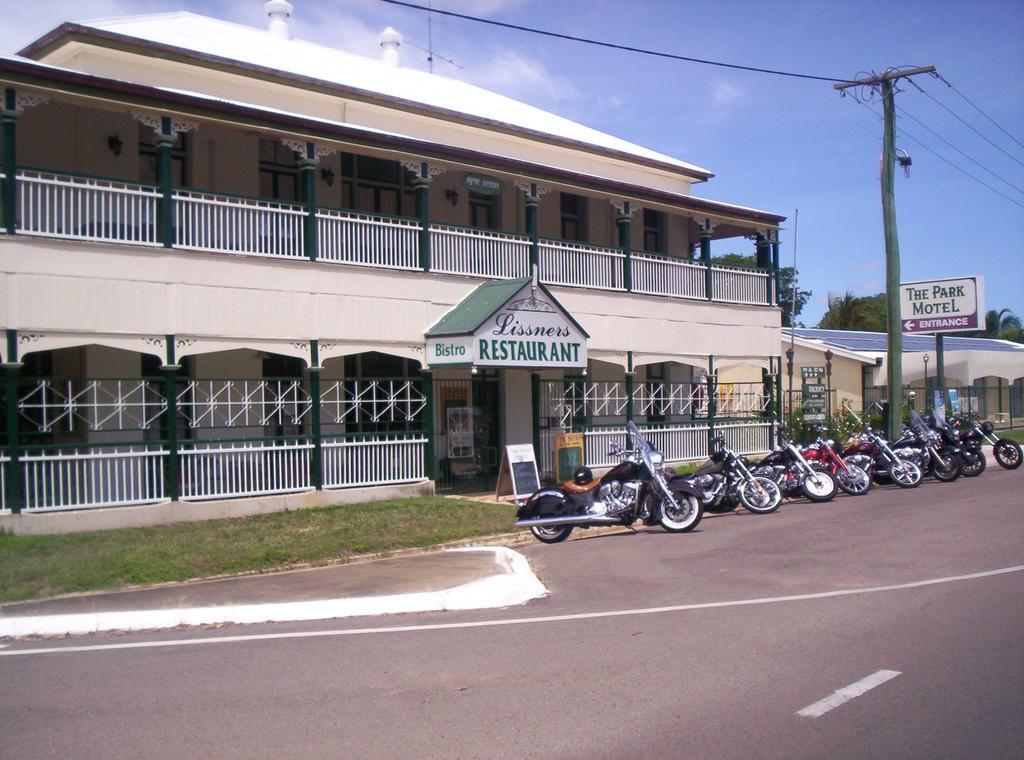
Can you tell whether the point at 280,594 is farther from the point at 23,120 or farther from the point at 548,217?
the point at 548,217

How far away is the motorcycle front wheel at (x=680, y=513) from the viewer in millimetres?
14797

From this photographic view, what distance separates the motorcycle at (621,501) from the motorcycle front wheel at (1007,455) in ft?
39.4

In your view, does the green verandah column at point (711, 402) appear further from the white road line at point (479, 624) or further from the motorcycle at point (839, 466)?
the white road line at point (479, 624)

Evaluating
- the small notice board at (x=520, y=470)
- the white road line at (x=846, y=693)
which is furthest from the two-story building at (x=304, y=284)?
the white road line at (x=846, y=693)

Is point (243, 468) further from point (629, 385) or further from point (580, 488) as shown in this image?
point (629, 385)

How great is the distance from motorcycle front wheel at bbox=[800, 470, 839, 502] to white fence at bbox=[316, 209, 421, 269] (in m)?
8.22

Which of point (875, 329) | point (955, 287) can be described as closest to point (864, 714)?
point (955, 287)

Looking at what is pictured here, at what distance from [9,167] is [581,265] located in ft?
38.5

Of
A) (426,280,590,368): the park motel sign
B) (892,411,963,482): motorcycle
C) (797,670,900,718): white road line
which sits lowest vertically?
(797,670,900,718): white road line

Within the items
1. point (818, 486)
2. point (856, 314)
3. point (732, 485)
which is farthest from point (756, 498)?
point (856, 314)

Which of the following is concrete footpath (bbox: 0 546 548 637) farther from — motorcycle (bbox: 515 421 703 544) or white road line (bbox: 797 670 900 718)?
white road line (bbox: 797 670 900 718)

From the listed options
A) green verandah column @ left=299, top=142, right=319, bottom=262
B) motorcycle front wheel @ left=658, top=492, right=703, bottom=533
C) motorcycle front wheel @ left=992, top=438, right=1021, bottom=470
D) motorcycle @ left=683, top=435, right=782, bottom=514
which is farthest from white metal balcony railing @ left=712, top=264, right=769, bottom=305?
green verandah column @ left=299, top=142, right=319, bottom=262

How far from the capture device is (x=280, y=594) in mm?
10711

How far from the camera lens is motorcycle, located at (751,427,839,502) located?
711 inches
